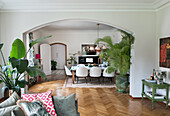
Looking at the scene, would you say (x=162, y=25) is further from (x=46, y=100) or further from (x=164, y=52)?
(x=46, y=100)

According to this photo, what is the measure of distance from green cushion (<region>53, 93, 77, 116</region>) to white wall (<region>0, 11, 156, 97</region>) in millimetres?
2897

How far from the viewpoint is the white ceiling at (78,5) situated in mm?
3908

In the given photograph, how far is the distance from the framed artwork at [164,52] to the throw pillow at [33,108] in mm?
3618

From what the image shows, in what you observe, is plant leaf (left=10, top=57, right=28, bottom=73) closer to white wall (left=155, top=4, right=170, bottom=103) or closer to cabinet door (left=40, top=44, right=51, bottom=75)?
white wall (left=155, top=4, right=170, bottom=103)

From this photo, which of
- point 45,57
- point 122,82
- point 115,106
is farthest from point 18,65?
point 45,57

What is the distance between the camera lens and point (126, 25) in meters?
4.34

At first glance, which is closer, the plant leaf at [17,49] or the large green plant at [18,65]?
the large green plant at [18,65]

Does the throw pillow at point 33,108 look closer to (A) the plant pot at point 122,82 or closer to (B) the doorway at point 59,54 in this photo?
(A) the plant pot at point 122,82

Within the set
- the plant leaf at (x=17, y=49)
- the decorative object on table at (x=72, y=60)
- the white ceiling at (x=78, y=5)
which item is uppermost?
the white ceiling at (x=78, y=5)

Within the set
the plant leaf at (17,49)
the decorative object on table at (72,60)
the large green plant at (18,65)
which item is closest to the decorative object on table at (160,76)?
the large green plant at (18,65)

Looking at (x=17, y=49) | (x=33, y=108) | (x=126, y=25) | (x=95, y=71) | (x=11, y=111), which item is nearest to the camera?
(x=11, y=111)

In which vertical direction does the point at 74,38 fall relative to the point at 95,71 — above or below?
above

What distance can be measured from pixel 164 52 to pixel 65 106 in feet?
11.4

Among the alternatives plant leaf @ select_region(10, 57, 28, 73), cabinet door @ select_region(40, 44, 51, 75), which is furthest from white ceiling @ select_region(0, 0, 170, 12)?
cabinet door @ select_region(40, 44, 51, 75)
